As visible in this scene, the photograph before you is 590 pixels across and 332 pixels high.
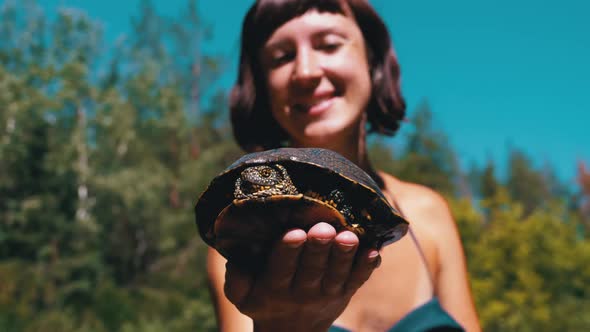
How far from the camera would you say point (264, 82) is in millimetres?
1971

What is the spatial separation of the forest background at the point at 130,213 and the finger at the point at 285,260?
12.0m

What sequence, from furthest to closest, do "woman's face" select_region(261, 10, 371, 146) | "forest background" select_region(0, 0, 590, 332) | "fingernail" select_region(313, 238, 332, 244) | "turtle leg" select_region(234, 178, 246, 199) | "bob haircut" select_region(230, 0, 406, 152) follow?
"forest background" select_region(0, 0, 590, 332) → "bob haircut" select_region(230, 0, 406, 152) → "woman's face" select_region(261, 10, 371, 146) → "turtle leg" select_region(234, 178, 246, 199) → "fingernail" select_region(313, 238, 332, 244)

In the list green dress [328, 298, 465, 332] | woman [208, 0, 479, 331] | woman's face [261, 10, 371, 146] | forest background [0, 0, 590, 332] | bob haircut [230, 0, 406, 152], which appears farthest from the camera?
forest background [0, 0, 590, 332]

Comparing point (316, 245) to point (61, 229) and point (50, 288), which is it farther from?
point (61, 229)

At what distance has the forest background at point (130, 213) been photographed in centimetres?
1443

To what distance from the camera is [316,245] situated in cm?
99

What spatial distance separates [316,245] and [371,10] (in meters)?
1.23

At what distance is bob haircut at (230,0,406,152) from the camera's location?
1.84m

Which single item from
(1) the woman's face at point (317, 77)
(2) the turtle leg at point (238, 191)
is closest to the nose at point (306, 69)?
(1) the woman's face at point (317, 77)

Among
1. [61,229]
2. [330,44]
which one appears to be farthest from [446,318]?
[61,229]

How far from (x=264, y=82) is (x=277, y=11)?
0.32 meters

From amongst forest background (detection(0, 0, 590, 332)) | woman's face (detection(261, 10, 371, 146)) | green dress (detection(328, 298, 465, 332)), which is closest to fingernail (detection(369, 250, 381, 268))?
green dress (detection(328, 298, 465, 332))

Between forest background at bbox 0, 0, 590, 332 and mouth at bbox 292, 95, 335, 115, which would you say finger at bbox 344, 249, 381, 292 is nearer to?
mouth at bbox 292, 95, 335, 115

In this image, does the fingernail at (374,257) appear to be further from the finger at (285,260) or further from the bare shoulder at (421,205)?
the bare shoulder at (421,205)
